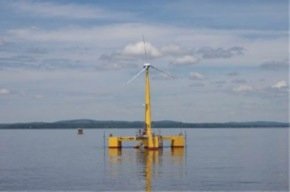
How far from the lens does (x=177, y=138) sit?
3696 inches

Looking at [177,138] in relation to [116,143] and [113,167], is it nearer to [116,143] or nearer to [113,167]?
[116,143]

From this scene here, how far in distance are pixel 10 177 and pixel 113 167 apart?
13.1m

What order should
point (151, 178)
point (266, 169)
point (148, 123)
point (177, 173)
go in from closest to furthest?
1. point (151, 178)
2. point (177, 173)
3. point (266, 169)
4. point (148, 123)

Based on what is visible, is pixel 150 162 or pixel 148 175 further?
pixel 150 162

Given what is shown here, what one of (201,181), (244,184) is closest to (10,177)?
(201,181)

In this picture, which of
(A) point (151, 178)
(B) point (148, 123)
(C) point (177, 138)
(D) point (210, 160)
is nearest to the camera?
(A) point (151, 178)

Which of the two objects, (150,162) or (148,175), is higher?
(150,162)

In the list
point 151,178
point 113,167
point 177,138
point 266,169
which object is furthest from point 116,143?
point 151,178

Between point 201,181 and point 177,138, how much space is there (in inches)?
1821

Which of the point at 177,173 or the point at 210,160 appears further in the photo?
the point at 210,160

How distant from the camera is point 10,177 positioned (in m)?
52.0

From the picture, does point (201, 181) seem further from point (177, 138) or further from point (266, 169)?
point (177, 138)

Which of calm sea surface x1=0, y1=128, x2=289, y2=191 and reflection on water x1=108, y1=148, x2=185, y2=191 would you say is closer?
calm sea surface x1=0, y1=128, x2=289, y2=191

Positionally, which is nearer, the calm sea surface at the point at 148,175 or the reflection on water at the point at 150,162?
the calm sea surface at the point at 148,175
